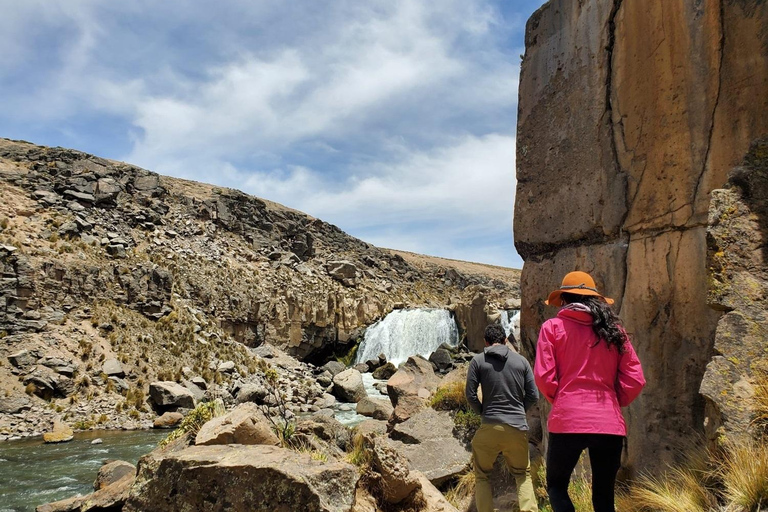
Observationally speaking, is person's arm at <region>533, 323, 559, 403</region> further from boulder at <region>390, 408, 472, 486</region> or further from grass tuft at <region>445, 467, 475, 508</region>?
boulder at <region>390, 408, 472, 486</region>

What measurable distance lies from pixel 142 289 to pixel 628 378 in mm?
27793

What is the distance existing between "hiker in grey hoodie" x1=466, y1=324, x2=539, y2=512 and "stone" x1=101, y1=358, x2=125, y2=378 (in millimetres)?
20153

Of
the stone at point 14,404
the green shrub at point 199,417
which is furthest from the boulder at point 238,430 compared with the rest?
the stone at point 14,404

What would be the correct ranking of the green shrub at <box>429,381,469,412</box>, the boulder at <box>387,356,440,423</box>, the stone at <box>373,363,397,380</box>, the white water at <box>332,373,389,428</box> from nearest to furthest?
the green shrub at <box>429,381,469,412</box> < the boulder at <box>387,356,440,423</box> < the white water at <box>332,373,389,428</box> < the stone at <box>373,363,397,380</box>

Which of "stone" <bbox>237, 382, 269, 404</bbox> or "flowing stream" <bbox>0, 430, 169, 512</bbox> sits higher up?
"stone" <bbox>237, 382, 269, 404</bbox>

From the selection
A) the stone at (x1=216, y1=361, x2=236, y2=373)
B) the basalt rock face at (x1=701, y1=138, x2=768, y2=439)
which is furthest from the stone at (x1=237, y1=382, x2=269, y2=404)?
the basalt rock face at (x1=701, y1=138, x2=768, y2=439)

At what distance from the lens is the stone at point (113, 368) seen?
2110cm

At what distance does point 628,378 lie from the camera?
3.71 metres

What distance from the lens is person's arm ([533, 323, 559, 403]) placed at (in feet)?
12.3

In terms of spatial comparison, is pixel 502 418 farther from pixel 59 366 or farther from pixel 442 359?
pixel 442 359

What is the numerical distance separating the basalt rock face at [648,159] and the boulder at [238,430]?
385cm

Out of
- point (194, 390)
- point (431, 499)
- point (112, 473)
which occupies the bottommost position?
point (194, 390)

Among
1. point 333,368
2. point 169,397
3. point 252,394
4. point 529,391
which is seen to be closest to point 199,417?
point 529,391

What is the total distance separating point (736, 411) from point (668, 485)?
1089 mm
